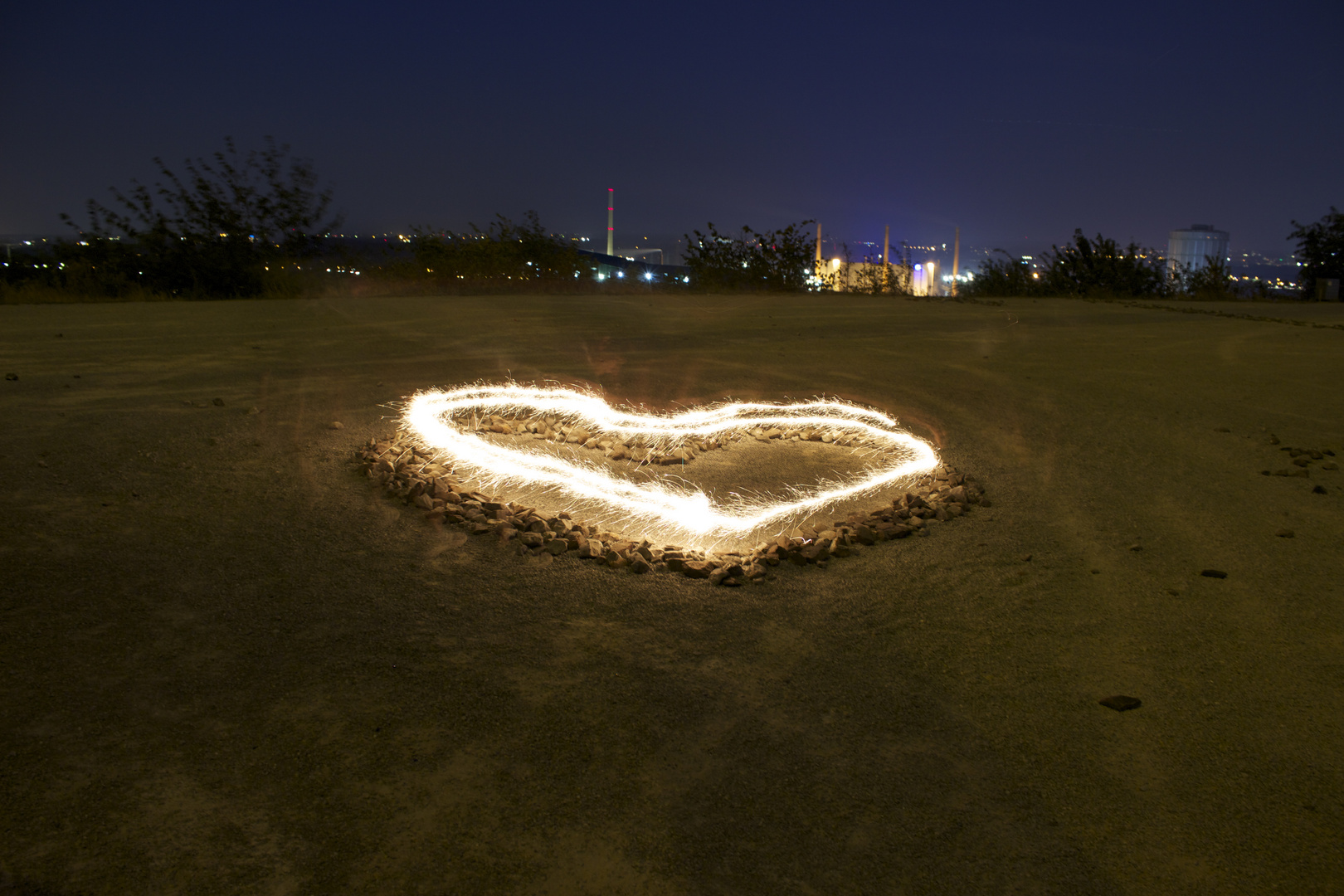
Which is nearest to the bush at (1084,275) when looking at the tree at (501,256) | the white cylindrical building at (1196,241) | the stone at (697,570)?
the tree at (501,256)

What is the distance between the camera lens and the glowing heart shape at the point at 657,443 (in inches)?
134

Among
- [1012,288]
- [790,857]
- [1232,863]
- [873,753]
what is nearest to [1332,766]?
[1232,863]

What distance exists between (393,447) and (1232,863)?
3.71 m

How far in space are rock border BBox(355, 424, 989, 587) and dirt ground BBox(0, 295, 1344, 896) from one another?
102 millimetres

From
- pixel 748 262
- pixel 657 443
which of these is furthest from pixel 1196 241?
pixel 657 443

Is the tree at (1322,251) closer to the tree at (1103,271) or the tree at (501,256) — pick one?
the tree at (1103,271)

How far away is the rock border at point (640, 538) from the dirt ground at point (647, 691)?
102mm

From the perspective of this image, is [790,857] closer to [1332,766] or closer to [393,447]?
[1332,766]

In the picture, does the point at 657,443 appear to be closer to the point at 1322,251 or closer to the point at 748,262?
the point at 748,262

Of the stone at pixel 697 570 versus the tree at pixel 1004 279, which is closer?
the stone at pixel 697 570

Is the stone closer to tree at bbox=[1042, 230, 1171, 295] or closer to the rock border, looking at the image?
the rock border

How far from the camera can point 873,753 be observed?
→ 6.05 ft

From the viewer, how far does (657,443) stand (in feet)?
14.8

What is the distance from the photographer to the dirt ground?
1.53 meters
